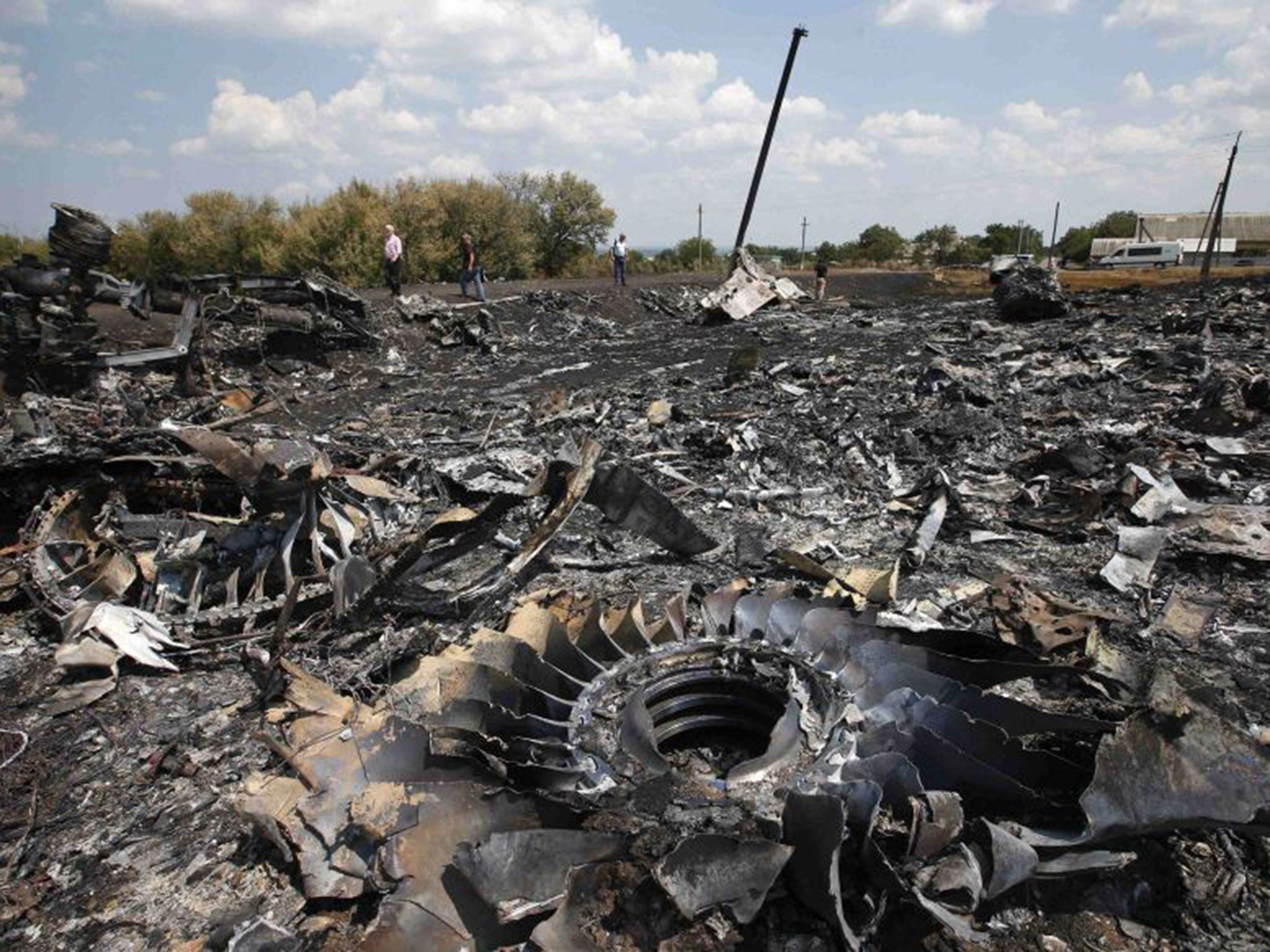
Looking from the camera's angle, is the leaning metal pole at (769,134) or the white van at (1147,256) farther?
the white van at (1147,256)

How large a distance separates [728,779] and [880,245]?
42030mm

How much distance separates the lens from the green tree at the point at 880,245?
39438 mm

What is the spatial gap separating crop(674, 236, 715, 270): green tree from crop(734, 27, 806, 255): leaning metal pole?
1235cm

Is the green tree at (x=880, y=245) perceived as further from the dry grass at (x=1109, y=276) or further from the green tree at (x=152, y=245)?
the green tree at (x=152, y=245)

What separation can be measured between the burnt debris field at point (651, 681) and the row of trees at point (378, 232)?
58.7 ft

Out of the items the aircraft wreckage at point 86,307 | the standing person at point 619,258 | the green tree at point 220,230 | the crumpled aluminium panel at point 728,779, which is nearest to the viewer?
the crumpled aluminium panel at point 728,779

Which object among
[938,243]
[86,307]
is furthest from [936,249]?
[86,307]

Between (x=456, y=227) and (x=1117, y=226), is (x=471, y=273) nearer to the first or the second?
(x=456, y=227)

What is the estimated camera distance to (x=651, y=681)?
9.80ft

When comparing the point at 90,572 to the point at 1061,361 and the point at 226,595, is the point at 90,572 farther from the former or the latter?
the point at 1061,361

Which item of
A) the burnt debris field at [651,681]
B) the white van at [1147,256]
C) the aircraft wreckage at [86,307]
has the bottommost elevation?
the burnt debris field at [651,681]

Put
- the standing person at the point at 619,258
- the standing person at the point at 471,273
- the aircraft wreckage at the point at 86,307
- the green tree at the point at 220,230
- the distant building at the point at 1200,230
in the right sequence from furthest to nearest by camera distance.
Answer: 1. the distant building at the point at 1200,230
2. the green tree at the point at 220,230
3. the standing person at the point at 619,258
4. the standing person at the point at 471,273
5. the aircraft wreckage at the point at 86,307

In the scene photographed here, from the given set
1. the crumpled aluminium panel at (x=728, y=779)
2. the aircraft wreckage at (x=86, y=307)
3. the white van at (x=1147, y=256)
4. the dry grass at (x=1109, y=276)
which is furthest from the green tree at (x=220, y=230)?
the white van at (x=1147, y=256)

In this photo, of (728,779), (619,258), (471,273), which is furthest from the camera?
(619,258)
